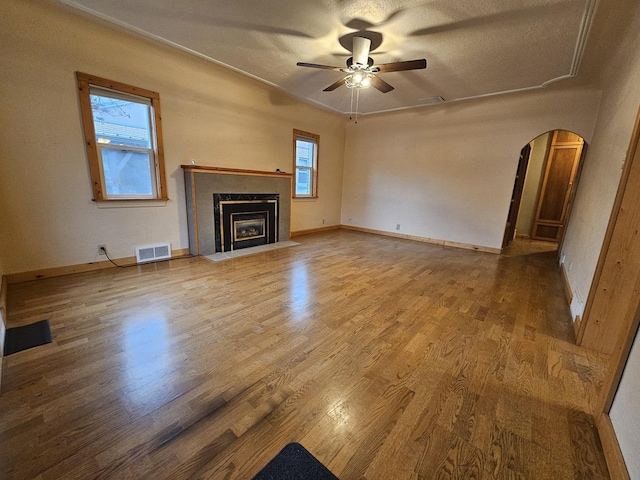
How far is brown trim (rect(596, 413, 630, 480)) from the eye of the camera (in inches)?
41.8

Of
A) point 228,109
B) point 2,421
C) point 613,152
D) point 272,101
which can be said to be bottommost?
point 2,421

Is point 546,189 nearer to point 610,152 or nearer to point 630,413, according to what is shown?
point 610,152

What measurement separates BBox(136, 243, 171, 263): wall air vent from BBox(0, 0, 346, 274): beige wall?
0.28 ft

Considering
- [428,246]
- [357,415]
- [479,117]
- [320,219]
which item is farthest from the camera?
[320,219]

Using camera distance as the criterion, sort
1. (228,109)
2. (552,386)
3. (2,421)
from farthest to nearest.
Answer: (228,109) → (552,386) → (2,421)

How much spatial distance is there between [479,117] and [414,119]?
119 centimetres

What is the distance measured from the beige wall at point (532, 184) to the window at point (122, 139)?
742 centimetres

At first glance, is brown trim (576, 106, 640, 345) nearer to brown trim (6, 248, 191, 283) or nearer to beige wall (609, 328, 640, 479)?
beige wall (609, 328, 640, 479)

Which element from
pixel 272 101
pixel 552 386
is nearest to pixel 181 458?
pixel 552 386

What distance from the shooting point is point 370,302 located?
105 inches

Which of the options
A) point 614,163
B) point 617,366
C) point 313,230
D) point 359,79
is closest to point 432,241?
point 313,230

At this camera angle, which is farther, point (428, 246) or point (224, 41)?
point (428, 246)

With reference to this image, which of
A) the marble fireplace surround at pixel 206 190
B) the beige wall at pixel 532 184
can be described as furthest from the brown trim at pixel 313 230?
the beige wall at pixel 532 184

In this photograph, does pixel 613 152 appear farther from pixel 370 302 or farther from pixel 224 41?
pixel 224 41
